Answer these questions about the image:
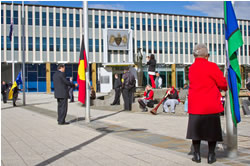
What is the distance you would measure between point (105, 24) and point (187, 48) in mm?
14805

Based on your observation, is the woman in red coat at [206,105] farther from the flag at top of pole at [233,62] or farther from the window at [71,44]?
the window at [71,44]

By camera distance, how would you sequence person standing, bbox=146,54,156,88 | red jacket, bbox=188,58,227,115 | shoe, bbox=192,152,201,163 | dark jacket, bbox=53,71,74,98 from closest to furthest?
red jacket, bbox=188,58,227,115
shoe, bbox=192,152,201,163
dark jacket, bbox=53,71,74,98
person standing, bbox=146,54,156,88

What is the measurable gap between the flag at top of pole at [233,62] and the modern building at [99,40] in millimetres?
44601

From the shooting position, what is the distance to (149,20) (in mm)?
57094

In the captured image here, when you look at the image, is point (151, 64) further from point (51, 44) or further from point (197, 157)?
point (51, 44)

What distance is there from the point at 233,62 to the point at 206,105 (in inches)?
44.1

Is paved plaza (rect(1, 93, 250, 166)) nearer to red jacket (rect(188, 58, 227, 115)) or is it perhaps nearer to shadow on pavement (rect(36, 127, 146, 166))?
shadow on pavement (rect(36, 127, 146, 166))

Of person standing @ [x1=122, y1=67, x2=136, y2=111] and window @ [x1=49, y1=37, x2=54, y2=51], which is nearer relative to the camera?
person standing @ [x1=122, y1=67, x2=136, y2=111]

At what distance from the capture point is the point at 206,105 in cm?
527

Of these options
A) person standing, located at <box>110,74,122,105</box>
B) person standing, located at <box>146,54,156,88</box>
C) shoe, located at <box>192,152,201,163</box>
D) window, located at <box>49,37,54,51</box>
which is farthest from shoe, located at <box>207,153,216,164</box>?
window, located at <box>49,37,54,51</box>

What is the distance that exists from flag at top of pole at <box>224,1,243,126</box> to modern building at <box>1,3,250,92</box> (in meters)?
44.6

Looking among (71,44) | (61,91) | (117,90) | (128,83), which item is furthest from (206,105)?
(71,44)

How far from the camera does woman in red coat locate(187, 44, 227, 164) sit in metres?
5.27

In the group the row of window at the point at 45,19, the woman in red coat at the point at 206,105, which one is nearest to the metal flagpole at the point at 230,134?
the woman in red coat at the point at 206,105
